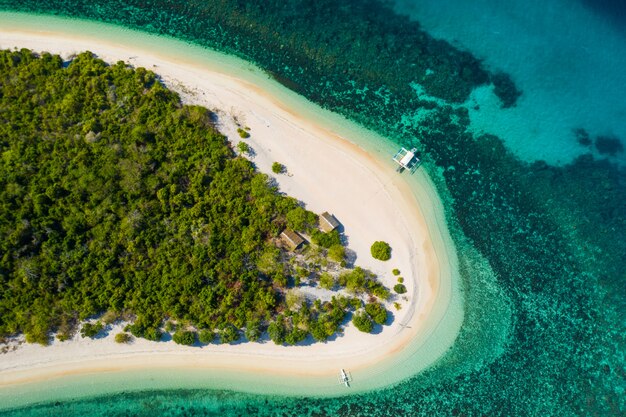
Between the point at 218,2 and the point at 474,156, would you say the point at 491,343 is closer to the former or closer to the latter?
the point at 474,156

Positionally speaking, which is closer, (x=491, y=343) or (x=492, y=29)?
(x=491, y=343)

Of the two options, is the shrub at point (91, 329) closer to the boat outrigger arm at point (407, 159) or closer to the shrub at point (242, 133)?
the shrub at point (242, 133)

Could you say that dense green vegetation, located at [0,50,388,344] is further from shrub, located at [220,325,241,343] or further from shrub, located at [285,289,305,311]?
shrub, located at [285,289,305,311]

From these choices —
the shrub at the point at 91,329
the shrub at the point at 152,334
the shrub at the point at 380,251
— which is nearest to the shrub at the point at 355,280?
the shrub at the point at 380,251

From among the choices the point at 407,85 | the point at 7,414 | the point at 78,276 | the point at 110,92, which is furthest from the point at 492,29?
the point at 7,414

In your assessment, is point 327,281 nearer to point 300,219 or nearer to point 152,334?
point 300,219

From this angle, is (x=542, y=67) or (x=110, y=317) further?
(x=542, y=67)

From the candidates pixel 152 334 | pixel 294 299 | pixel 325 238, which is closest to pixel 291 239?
pixel 325 238
